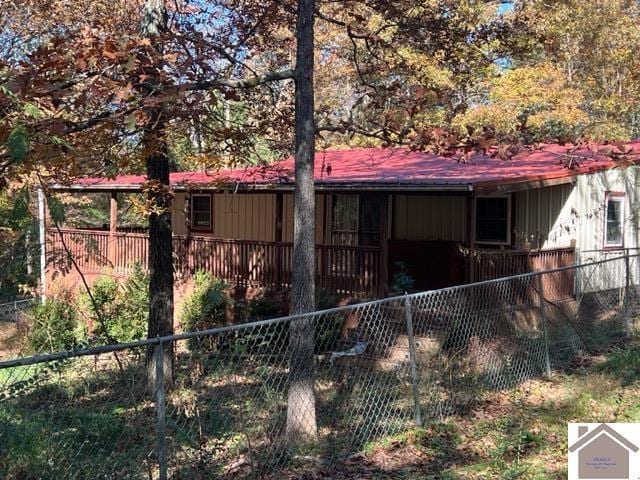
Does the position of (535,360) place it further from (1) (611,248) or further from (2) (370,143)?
(2) (370,143)

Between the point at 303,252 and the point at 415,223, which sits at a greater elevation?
the point at 415,223

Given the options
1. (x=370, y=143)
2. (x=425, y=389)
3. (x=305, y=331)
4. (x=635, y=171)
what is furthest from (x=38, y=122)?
(x=370, y=143)

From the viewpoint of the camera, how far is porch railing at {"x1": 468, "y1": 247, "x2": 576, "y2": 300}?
11.8 m

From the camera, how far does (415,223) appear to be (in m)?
15.3

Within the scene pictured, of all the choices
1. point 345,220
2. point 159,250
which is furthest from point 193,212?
point 159,250

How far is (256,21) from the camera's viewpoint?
32.3 feet

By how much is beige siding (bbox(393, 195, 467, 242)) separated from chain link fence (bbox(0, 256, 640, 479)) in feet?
8.90

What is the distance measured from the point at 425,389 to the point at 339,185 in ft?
17.4

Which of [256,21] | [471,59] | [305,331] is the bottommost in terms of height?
[305,331]

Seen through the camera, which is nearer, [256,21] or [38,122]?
[38,122]

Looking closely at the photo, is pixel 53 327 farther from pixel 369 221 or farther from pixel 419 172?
pixel 419 172

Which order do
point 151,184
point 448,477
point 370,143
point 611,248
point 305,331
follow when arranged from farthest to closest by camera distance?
point 370,143 → point 611,248 → point 151,184 → point 305,331 → point 448,477

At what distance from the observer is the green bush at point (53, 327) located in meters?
14.4

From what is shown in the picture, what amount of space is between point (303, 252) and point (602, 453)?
3.22 m
